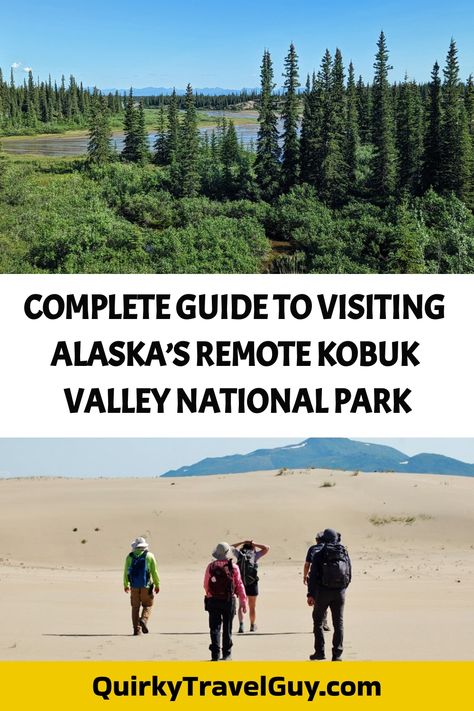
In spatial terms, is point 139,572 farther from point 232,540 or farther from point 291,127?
point 291,127

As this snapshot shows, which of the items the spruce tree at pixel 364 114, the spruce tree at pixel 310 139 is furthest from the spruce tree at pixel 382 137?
the spruce tree at pixel 364 114

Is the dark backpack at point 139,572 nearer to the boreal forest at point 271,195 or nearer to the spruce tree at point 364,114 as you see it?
the boreal forest at point 271,195

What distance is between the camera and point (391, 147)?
196ft

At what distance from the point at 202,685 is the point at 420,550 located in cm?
1382

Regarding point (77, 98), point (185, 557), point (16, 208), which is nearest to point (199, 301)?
point (185, 557)

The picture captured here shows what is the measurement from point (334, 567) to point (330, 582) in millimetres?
175

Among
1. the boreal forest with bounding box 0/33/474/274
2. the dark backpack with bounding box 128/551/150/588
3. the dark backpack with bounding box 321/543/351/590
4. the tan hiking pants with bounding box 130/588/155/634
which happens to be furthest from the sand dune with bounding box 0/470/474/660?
the boreal forest with bounding box 0/33/474/274

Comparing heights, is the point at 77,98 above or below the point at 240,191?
above

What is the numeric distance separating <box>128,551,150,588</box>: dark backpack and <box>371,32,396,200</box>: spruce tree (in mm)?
49807

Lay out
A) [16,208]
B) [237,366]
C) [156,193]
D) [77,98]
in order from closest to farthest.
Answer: [237,366], [16,208], [156,193], [77,98]

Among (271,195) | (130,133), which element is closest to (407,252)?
(271,195)

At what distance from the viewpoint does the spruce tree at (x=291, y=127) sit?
58.8m

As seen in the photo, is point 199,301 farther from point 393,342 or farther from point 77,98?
point 77,98

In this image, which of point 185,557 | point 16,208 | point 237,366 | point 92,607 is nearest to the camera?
point 92,607
